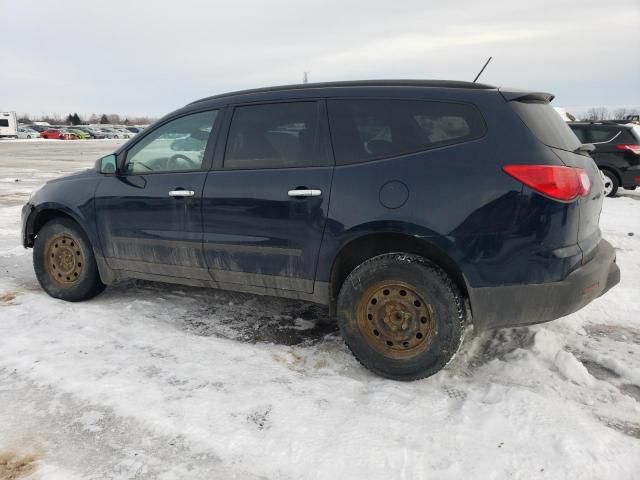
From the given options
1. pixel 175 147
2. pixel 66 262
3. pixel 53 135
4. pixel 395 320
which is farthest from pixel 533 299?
pixel 53 135

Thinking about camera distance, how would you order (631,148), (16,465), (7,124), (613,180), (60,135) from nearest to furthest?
(16,465) < (631,148) < (613,180) < (7,124) < (60,135)

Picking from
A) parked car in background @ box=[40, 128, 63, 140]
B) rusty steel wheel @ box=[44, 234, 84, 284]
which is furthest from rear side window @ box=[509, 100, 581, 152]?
parked car in background @ box=[40, 128, 63, 140]

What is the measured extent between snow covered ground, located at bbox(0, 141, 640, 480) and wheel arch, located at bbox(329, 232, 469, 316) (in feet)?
1.83

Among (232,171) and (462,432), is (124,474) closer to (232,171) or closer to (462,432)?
(462,432)

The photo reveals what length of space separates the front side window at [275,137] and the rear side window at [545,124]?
3.98ft

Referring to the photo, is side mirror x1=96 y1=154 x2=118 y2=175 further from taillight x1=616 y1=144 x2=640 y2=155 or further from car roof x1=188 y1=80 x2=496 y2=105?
taillight x1=616 y1=144 x2=640 y2=155

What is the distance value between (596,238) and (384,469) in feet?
6.51

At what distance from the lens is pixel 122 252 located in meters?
4.19

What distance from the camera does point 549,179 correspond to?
2.75 metres

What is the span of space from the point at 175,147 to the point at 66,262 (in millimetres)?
1518

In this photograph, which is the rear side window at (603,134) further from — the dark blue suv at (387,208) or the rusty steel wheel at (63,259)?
the rusty steel wheel at (63,259)

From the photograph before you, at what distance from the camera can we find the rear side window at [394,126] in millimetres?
2990

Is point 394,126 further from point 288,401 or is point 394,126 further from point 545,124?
point 288,401

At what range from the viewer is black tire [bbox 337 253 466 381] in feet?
9.70
